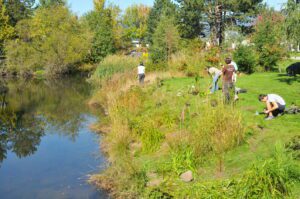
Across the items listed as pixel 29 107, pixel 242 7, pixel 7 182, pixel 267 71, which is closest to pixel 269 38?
pixel 267 71

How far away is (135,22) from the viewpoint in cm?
8262

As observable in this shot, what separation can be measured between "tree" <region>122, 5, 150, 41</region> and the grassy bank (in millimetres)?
58084

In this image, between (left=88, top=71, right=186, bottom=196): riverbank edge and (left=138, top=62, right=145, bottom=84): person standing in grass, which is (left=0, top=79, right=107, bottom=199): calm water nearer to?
(left=88, top=71, right=186, bottom=196): riverbank edge

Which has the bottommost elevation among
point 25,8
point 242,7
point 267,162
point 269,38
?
point 267,162

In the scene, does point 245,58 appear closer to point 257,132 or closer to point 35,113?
point 35,113

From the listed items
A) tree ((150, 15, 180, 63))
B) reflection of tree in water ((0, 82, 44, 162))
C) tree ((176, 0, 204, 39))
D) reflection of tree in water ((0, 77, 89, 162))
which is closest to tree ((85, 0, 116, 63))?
tree ((176, 0, 204, 39))

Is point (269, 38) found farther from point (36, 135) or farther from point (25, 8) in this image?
point (25, 8)

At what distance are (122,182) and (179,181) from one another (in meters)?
1.40

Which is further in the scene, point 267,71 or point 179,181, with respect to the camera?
point 267,71

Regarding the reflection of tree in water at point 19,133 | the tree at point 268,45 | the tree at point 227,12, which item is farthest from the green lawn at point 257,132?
the tree at point 227,12

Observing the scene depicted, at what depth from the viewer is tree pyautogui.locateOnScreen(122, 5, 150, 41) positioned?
74.7 meters

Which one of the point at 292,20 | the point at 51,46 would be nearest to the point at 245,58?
the point at 292,20

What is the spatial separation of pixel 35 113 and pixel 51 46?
24233 mm

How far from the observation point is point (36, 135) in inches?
677
